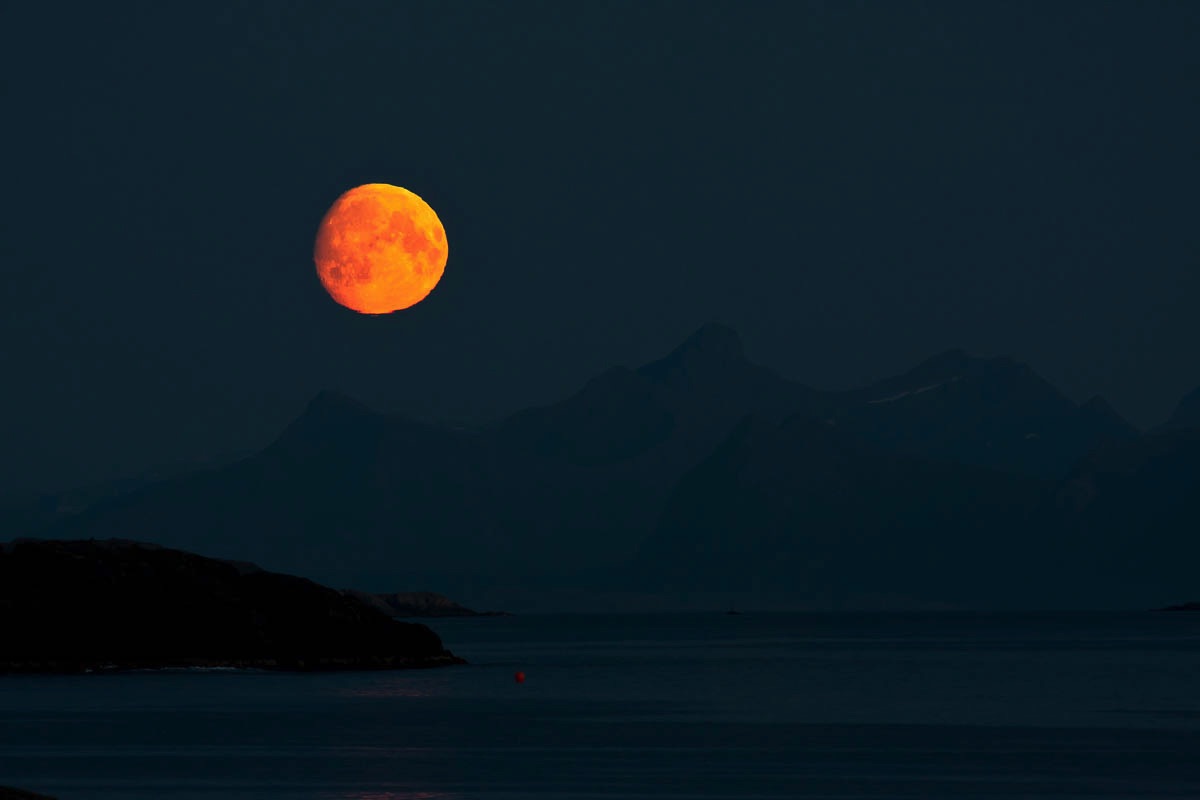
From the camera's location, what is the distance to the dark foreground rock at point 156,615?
162 metres

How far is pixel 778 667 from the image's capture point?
196 m

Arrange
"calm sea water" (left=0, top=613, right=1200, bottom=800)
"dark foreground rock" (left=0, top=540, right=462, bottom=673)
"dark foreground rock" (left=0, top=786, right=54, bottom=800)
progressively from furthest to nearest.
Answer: "dark foreground rock" (left=0, top=540, right=462, bottom=673) → "calm sea water" (left=0, top=613, right=1200, bottom=800) → "dark foreground rock" (left=0, top=786, right=54, bottom=800)

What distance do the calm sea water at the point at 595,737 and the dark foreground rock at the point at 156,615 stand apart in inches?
95.2

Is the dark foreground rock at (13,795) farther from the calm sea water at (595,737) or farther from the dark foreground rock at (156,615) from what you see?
the dark foreground rock at (156,615)

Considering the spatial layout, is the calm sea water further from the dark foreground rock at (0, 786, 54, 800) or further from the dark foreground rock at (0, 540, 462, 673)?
the dark foreground rock at (0, 786, 54, 800)

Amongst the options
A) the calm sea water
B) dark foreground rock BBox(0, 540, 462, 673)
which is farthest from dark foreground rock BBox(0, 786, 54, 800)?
dark foreground rock BBox(0, 540, 462, 673)

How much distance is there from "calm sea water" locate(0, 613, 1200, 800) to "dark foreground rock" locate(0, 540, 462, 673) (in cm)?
242

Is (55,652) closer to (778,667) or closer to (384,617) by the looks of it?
(384,617)

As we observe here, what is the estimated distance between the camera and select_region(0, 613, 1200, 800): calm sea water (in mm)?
77250

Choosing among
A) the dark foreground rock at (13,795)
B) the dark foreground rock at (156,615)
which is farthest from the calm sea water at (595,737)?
the dark foreground rock at (13,795)

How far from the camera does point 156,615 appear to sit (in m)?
164

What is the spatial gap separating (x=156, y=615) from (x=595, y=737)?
69176 millimetres

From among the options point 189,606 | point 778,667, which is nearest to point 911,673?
point 778,667

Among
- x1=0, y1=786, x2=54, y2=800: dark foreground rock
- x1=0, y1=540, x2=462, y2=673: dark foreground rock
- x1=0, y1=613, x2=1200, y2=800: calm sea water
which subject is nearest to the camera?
x1=0, y1=786, x2=54, y2=800: dark foreground rock
